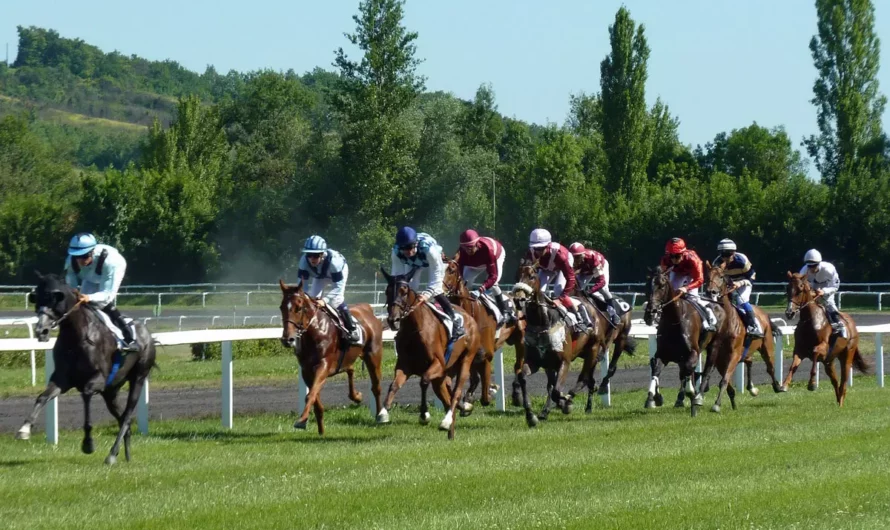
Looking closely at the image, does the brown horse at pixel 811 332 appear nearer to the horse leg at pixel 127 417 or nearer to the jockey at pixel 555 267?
the jockey at pixel 555 267

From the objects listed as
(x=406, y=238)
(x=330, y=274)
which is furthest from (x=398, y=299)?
(x=330, y=274)

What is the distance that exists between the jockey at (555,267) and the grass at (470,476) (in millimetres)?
1792

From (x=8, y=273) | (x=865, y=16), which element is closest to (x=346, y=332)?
(x=865, y=16)

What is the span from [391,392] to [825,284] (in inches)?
341

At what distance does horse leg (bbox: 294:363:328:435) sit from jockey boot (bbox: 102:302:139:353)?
2147mm

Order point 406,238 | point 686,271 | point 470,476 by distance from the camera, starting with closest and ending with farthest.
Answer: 1. point 470,476
2. point 406,238
3. point 686,271

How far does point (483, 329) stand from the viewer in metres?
15.3

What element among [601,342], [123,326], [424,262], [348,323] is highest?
[424,262]

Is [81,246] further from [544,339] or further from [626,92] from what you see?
[626,92]

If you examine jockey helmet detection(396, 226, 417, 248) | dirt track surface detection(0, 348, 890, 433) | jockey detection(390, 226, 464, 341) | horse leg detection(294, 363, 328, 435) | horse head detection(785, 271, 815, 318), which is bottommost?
dirt track surface detection(0, 348, 890, 433)

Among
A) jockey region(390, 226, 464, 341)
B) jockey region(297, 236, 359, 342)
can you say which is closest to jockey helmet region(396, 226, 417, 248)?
jockey region(390, 226, 464, 341)

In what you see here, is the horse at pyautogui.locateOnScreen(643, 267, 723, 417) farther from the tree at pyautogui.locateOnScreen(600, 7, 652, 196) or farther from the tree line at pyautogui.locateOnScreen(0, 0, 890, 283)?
the tree at pyautogui.locateOnScreen(600, 7, 652, 196)

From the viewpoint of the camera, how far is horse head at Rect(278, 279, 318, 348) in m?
13.2

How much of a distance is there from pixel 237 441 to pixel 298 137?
6877cm
